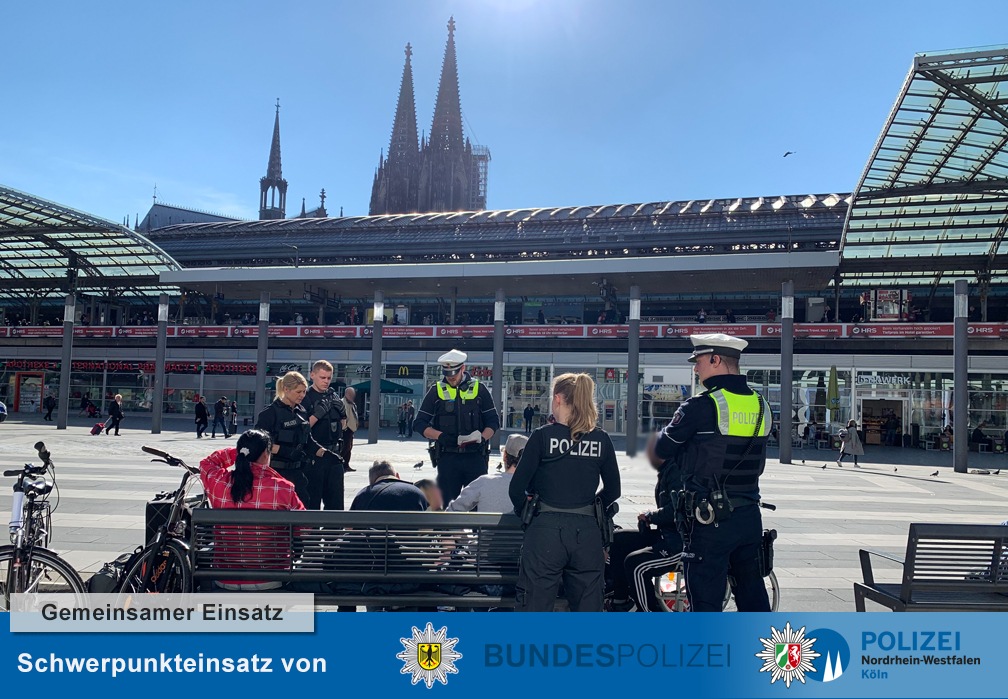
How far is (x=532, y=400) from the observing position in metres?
33.8

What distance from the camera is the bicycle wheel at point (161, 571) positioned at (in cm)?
414

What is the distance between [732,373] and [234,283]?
29109mm

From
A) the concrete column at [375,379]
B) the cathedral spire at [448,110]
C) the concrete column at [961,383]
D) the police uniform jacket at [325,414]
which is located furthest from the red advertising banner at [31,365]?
the cathedral spire at [448,110]

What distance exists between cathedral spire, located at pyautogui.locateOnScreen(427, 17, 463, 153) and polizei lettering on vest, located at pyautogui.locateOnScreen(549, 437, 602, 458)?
99.7 meters

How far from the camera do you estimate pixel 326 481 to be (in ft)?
21.3

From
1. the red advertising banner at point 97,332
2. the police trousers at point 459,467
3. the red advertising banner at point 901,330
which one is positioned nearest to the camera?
the police trousers at point 459,467

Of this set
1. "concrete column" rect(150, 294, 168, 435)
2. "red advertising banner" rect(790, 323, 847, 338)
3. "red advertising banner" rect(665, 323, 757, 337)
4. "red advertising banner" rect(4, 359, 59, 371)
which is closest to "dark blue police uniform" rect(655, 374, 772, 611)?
"red advertising banner" rect(665, 323, 757, 337)

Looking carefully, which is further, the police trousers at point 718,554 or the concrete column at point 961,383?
the concrete column at point 961,383

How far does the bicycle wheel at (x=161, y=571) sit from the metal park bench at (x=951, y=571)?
13.7 feet

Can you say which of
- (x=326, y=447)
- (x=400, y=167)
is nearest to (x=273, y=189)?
(x=400, y=167)

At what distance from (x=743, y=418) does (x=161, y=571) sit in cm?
353

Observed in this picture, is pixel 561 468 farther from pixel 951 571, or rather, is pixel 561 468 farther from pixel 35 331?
pixel 35 331

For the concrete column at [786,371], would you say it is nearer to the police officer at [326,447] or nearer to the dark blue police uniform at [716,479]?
the police officer at [326,447]

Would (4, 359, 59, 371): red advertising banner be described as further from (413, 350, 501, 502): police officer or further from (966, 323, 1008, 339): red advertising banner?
(966, 323, 1008, 339): red advertising banner
